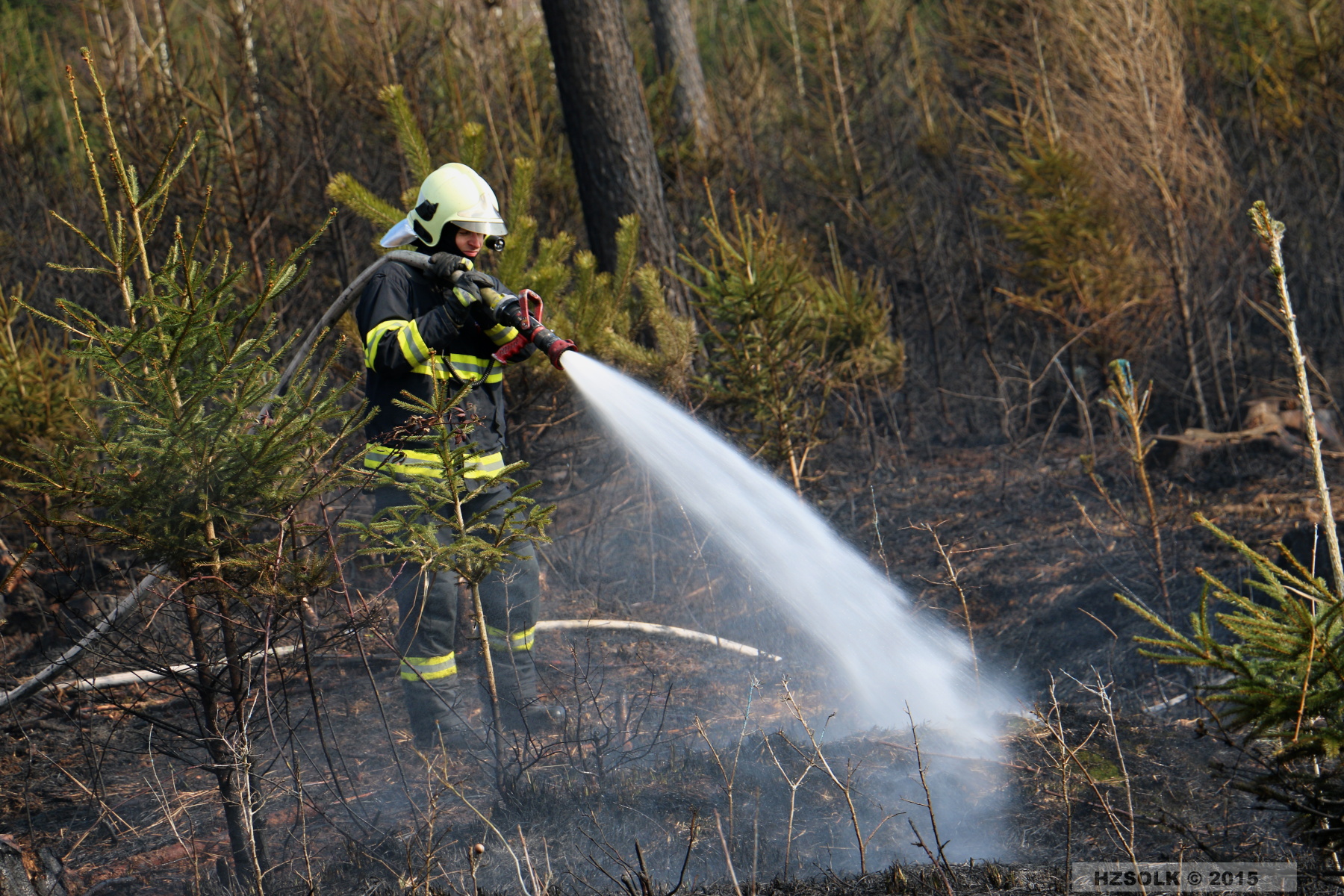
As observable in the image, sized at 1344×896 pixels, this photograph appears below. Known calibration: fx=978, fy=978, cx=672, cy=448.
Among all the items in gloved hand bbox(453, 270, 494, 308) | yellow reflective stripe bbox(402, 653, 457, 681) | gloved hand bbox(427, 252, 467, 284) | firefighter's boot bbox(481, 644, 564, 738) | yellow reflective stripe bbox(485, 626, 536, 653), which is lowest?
firefighter's boot bbox(481, 644, 564, 738)

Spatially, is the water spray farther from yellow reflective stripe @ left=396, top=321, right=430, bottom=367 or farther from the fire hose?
yellow reflective stripe @ left=396, top=321, right=430, bottom=367

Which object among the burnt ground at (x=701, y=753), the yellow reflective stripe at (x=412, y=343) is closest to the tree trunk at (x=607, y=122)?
the burnt ground at (x=701, y=753)

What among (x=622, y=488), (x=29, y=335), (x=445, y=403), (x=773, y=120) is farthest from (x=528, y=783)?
(x=773, y=120)

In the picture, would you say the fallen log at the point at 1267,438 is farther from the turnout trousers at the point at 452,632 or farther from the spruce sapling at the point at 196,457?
the spruce sapling at the point at 196,457

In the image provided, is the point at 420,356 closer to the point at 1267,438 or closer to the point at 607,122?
the point at 607,122

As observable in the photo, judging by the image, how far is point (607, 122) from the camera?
6.77 m

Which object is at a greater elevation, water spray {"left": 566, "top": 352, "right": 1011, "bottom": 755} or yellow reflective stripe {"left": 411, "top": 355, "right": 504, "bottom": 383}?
yellow reflective stripe {"left": 411, "top": 355, "right": 504, "bottom": 383}

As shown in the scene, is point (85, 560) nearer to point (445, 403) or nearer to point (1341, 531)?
point (445, 403)

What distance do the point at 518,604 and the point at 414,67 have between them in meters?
5.48

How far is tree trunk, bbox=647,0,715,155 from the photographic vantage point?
1030cm

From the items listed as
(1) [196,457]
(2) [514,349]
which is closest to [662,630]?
(2) [514,349]

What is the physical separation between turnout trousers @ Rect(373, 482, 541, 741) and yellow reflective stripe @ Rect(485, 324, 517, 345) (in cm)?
58

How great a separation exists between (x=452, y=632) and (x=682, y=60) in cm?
827

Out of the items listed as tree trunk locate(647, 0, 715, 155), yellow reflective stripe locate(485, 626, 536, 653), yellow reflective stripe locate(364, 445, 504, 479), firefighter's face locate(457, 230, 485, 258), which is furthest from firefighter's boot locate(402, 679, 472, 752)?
tree trunk locate(647, 0, 715, 155)
